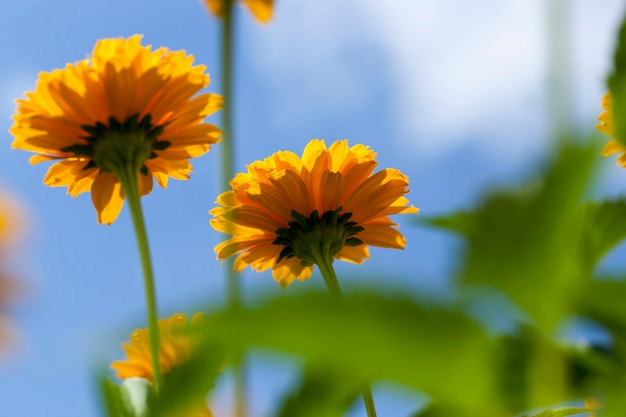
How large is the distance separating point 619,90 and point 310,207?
683mm

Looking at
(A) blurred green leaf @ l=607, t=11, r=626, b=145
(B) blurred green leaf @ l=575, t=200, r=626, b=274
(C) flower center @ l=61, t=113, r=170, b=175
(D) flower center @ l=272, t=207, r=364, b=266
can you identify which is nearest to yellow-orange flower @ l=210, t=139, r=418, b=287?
(D) flower center @ l=272, t=207, r=364, b=266

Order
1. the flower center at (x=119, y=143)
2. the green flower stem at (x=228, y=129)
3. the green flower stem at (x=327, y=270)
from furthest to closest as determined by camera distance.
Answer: the flower center at (x=119, y=143)
the green flower stem at (x=327, y=270)
the green flower stem at (x=228, y=129)

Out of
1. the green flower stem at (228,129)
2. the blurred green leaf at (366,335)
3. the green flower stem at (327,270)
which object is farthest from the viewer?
the green flower stem at (327,270)

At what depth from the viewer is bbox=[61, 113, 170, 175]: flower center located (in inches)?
34.8

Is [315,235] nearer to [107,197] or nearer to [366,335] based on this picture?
[107,197]

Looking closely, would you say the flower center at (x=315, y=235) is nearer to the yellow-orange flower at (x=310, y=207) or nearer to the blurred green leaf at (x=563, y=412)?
the yellow-orange flower at (x=310, y=207)

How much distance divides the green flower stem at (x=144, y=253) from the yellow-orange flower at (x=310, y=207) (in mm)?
95

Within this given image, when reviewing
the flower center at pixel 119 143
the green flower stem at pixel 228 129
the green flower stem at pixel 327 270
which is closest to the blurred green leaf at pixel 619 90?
the green flower stem at pixel 228 129

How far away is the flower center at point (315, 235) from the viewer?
90 centimetres

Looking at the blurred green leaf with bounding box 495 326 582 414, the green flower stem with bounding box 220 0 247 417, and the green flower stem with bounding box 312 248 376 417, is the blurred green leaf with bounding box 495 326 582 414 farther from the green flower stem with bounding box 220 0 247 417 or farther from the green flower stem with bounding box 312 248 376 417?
the green flower stem with bounding box 312 248 376 417

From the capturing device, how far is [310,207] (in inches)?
36.0

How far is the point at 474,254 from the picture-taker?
173 mm

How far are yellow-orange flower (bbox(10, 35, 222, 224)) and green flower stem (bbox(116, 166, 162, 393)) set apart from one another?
0.08ft

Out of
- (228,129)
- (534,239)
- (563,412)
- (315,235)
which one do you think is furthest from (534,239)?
(315,235)
